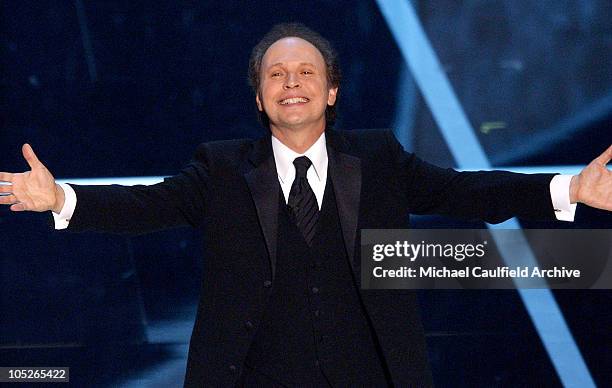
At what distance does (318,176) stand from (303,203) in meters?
0.09

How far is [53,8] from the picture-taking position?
3.38 meters

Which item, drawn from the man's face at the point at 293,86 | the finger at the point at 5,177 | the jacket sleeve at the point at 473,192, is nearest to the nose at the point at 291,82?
the man's face at the point at 293,86

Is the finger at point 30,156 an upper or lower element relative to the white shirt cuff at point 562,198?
upper

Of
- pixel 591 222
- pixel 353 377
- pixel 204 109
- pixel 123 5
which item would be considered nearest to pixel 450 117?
pixel 591 222

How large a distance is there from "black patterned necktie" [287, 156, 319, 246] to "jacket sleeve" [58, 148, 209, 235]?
0.68 ft

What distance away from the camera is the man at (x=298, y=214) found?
2.13 metres

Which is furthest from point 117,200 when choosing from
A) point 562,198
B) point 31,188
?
point 562,198

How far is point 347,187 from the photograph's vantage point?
2258 mm

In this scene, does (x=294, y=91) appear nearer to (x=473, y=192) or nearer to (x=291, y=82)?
(x=291, y=82)

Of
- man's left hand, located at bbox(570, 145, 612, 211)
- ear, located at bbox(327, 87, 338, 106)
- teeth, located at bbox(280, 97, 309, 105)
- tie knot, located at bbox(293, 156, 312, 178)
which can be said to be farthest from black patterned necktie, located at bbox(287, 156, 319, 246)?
man's left hand, located at bbox(570, 145, 612, 211)

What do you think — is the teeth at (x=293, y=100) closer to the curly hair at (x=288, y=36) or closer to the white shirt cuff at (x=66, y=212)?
the curly hair at (x=288, y=36)

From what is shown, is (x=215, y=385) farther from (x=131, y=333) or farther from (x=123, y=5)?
(x=123, y=5)

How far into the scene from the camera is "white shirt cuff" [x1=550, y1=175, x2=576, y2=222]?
7.31 feet

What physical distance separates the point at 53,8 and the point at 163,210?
144 cm
